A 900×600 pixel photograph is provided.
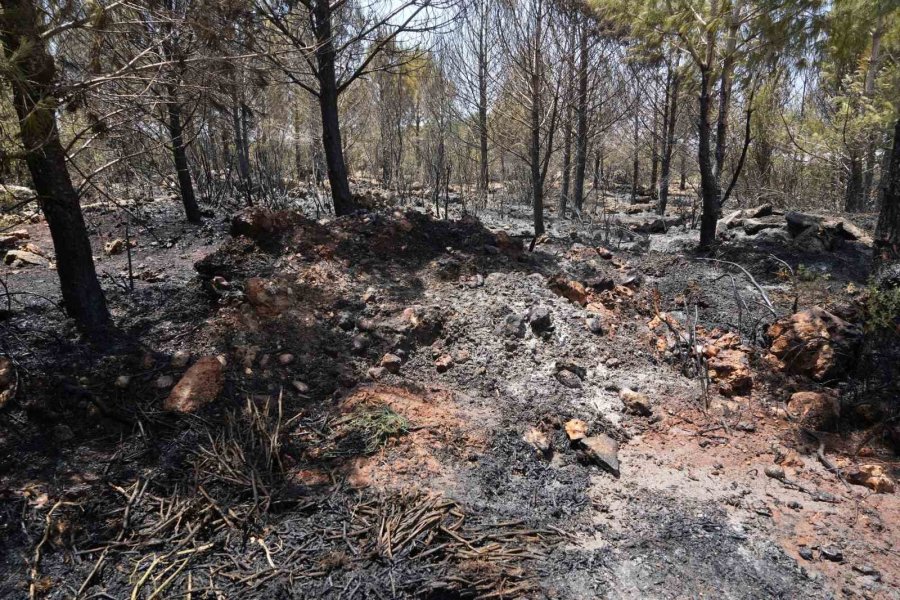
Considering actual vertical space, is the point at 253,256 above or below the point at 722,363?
above

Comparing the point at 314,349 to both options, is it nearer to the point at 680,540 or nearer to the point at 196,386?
the point at 196,386

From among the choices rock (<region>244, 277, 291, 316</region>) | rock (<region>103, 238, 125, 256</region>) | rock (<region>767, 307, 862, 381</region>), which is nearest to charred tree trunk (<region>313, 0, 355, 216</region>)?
rock (<region>103, 238, 125, 256</region>)

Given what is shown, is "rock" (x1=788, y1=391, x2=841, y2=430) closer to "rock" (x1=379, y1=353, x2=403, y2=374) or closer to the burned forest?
the burned forest

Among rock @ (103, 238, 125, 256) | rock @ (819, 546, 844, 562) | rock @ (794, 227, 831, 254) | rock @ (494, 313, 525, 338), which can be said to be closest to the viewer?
rock @ (819, 546, 844, 562)

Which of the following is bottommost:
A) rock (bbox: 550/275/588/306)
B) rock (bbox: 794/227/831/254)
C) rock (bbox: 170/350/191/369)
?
rock (bbox: 170/350/191/369)

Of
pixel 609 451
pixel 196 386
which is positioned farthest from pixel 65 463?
pixel 609 451

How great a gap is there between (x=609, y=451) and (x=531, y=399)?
2.22 ft

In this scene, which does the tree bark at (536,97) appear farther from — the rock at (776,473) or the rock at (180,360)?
the rock at (180,360)

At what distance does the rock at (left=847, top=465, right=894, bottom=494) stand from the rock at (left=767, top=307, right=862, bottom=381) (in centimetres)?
102

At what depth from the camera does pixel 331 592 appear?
6.79 ft

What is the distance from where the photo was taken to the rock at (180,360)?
3.31 meters

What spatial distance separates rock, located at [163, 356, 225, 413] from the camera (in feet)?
9.99

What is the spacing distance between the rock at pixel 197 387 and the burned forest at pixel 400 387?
2 cm

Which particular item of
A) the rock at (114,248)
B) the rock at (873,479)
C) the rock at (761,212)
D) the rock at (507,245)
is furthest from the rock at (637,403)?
the rock at (761,212)
